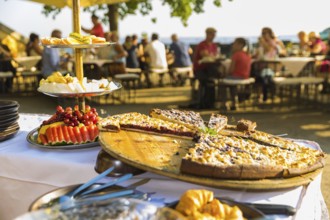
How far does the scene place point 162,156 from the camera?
168 cm

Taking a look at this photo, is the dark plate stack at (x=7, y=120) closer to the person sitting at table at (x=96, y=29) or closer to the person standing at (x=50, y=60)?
the person standing at (x=50, y=60)

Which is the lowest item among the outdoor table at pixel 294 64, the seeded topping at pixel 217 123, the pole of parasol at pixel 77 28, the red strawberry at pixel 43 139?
the red strawberry at pixel 43 139

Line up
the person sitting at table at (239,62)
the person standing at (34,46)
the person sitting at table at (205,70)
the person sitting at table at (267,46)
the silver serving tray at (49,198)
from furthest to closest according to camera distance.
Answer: the person standing at (34,46)
the person sitting at table at (267,46)
the person sitting at table at (205,70)
the person sitting at table at (239,62)
the silver serving tray at (49,198)

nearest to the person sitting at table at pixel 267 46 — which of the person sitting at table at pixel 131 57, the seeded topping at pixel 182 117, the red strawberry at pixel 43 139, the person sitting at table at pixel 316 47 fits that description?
the person sitting at table at pixel 316 47

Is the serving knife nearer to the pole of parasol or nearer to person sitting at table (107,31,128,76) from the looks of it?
the pole of parasol

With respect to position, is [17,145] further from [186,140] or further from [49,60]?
[49,60]

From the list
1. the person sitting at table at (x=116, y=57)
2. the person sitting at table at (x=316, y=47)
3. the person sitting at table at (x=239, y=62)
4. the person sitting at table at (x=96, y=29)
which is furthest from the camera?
the person sitting at table at (x=316, y=47)

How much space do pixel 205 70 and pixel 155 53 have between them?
2637mm

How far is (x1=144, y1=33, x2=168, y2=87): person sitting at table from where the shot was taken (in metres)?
10.1

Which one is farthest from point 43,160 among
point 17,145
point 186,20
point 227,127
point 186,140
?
point 186,20

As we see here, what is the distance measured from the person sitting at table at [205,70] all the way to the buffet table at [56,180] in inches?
231

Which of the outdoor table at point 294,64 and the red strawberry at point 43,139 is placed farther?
the outdoor table at point 294,64

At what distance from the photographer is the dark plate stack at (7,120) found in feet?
7.28

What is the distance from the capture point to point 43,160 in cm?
197
